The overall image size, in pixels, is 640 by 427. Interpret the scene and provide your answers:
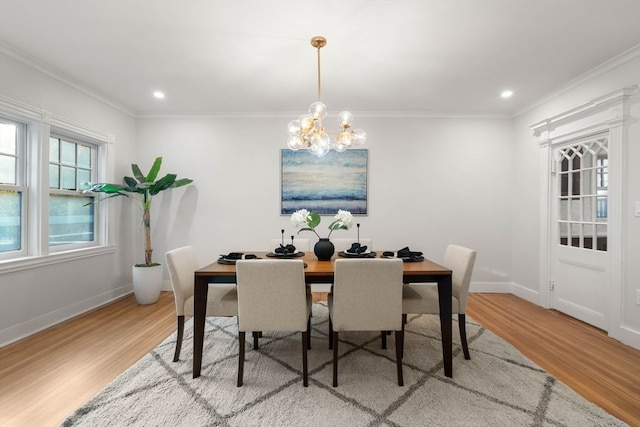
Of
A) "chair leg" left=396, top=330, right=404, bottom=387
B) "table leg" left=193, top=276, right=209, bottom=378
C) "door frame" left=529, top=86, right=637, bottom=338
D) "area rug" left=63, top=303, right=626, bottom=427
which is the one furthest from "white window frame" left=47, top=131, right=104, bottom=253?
"door frame" left=529, top=86, right=637, bottom=338

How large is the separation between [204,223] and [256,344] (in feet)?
7.66

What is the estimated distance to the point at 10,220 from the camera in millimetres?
2820

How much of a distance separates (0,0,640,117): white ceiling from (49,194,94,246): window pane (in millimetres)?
1316

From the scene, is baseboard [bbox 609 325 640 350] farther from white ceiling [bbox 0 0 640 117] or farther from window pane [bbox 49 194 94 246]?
window pane [bbox 49 194 94 246]

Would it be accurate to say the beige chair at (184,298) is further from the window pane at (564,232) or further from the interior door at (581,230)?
the window pane at (564,232)

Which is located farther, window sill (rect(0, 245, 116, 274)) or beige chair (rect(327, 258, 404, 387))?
window sill (rect(0, 245, 116, 274))

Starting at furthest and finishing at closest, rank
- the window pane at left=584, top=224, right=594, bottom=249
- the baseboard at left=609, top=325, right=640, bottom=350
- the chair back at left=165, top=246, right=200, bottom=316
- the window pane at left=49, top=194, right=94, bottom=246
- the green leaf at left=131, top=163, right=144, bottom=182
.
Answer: the green leaf at left=131, top=163, right=144, bottom=182, the window pane at left=49, top=194, right=94, bottom=246, the window pane at left=584, top=224, right=594, bottom=249, the baseboard at left=609, top=325, right=640, bottom=350, the chair back at left=165, top=246, right=200, bottom=316

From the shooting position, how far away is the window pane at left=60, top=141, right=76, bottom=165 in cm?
344

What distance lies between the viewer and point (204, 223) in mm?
4352

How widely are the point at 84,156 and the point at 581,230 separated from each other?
5846 mm

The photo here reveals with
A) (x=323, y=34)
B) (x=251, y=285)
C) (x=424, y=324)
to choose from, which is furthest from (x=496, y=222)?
(x=251, y=285)

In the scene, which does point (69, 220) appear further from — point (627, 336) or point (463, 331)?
point (627, 336)

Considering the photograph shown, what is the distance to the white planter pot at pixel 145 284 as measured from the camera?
371 cm

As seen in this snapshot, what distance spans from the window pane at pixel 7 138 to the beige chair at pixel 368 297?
3.27 m
